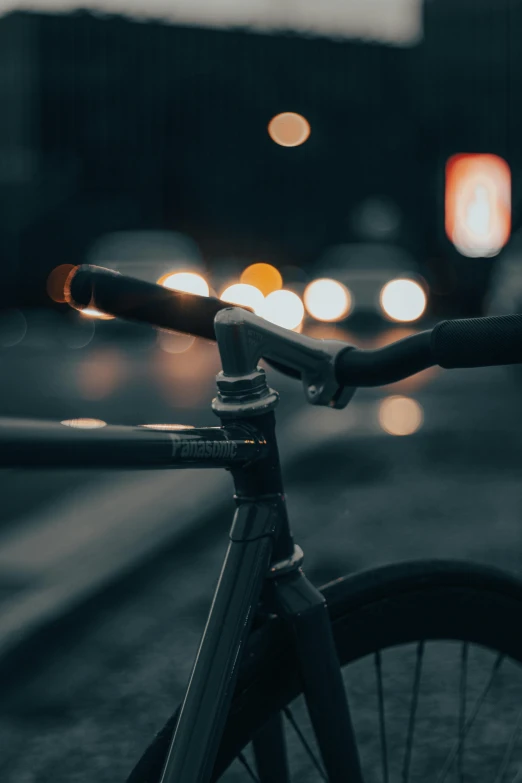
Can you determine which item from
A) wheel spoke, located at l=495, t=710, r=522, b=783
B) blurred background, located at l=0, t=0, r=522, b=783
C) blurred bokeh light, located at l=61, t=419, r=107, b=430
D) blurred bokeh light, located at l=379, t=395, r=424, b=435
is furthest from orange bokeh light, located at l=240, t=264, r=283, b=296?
blurred bokeh light, located at l=61, t=419, r=107, b=430

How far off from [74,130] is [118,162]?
2.62 m

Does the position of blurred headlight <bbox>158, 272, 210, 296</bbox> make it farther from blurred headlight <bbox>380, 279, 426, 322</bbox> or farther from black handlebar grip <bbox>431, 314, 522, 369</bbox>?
black handlebar grip <bbox>431, 314, 522, 369</bbox>

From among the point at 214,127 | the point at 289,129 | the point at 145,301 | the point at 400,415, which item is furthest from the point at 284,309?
the point at 289,129

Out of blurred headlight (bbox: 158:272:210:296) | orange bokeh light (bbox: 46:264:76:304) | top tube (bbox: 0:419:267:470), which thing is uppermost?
top tube (bbox: 0:419:267:470)

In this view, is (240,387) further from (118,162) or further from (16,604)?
(118,162)

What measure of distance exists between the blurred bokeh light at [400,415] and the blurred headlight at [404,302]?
7.38m

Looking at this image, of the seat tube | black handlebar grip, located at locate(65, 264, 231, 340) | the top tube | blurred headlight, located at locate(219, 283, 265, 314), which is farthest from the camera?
blurred headlight, located at locate(219, 283, 265, 314)

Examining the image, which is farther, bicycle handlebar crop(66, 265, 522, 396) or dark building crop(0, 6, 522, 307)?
dark building crop(0, 6, 522, 307)

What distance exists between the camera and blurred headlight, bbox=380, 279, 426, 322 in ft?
62.9

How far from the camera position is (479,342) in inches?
61.2

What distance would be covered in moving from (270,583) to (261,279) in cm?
2374

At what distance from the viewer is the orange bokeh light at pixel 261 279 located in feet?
79.6

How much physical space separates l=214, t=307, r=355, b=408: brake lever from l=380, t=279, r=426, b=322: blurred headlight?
17.5 metres

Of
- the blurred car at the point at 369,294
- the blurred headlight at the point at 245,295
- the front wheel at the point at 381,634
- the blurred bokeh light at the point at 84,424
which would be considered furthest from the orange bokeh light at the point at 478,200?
the blurred bokeh light at the point at 84,424
